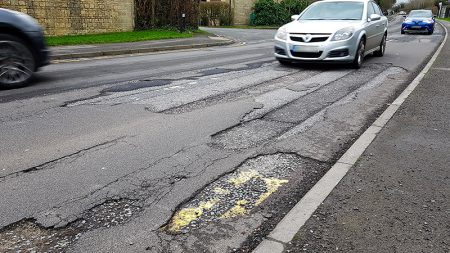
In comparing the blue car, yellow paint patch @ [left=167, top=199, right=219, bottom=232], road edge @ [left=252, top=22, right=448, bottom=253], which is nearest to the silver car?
road edge @ [left=252, top=22, right=448, bottom=253]

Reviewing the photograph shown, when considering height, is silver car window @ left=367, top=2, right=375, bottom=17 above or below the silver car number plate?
above

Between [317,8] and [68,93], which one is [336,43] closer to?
[317,8]

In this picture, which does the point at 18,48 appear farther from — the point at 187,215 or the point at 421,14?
the point at 421,14

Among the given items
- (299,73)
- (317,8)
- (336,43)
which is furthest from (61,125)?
(317,8)

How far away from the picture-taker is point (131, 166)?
3775 mm

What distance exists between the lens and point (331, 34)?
30.5 ft

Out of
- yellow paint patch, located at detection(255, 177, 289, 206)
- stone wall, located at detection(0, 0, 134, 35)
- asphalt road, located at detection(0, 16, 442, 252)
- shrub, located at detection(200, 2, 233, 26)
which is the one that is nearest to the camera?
asphalt road, located at detection(0, 16, 442, 252)

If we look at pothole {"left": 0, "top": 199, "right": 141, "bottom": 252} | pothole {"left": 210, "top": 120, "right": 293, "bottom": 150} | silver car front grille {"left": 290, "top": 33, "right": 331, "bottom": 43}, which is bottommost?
pothole {"left": 0, "top": 199, "right": 141, "bottom": 252}

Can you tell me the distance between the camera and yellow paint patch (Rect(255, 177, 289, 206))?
10.5ft

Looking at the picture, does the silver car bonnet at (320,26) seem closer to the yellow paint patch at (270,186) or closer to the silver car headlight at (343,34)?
the silver car headlight at (343,34)

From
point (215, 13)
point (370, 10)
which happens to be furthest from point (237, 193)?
point (215, 13)

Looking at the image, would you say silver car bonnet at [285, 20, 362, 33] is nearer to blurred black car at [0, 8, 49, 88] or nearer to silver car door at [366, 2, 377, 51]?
silver car door at [366, 2, 377, 51]

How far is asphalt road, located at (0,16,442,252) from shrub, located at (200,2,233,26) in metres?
29.8

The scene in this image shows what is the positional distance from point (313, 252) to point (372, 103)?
465 centimetres
